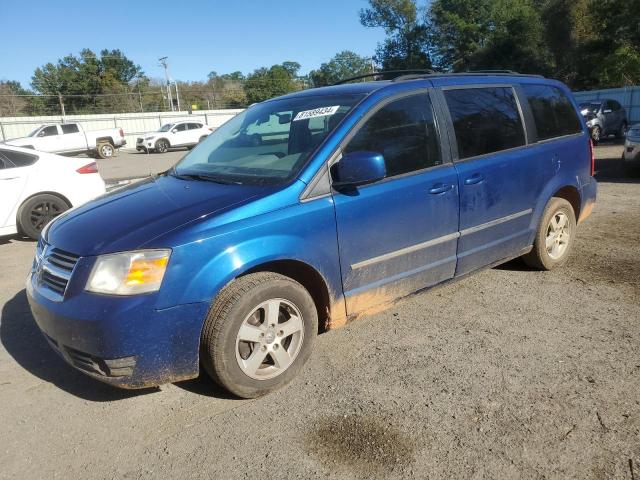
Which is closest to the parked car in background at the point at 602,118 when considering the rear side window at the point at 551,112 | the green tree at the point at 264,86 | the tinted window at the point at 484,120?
the rear side window at the point at 551,112

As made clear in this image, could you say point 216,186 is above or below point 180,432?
above

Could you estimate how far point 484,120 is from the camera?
13.3ft

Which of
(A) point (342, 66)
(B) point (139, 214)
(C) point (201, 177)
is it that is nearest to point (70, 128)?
(C) point (201, 177)

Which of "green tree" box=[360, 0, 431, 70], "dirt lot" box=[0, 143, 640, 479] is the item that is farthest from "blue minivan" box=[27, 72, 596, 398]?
"green tree" box=[360, 0, 431, 70]

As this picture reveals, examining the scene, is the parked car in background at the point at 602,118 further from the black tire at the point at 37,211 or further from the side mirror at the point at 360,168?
the side mirror at the point at 360,168

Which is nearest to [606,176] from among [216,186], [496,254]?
[496,254]

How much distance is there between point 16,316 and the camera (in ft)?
14.3

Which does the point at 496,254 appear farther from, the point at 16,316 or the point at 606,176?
the point at 606,176

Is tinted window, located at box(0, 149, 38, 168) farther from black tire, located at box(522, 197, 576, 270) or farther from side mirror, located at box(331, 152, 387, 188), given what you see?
black tire, located at box(522, 197, 576, 270)

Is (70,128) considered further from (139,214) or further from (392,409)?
(392,409)

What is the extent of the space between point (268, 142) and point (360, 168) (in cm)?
98

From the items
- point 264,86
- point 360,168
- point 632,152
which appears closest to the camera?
point 360,168

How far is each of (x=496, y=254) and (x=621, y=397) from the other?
1610mm

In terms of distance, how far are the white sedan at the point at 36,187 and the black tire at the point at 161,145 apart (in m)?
21.2
